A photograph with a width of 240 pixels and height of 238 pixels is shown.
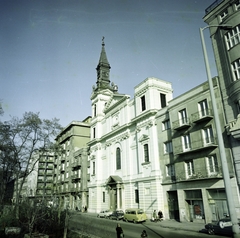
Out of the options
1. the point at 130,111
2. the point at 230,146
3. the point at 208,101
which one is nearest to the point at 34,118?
the point at 130,111

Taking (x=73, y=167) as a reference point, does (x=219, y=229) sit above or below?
below

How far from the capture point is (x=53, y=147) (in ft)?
120

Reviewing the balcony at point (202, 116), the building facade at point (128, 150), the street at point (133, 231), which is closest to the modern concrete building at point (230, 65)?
the balcony at point (202, 116)

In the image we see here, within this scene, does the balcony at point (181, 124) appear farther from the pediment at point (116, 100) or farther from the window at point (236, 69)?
the pediment at point (116, 100)

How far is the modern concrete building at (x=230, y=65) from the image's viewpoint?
67.7ft

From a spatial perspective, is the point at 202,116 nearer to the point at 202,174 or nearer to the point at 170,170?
the point at 202,174

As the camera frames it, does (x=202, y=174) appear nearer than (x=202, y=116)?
Yes

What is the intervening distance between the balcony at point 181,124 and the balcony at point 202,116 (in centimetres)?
101

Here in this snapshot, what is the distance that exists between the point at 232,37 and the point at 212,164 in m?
13.4

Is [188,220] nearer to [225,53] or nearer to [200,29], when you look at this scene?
[225,53]

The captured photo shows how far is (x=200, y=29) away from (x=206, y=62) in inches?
72.0

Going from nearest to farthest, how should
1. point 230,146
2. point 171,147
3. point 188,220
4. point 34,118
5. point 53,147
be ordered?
point 230,146, point 188,220, point 171,147, point 34,118, point 53,147

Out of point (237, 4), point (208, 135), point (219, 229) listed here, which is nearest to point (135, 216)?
point (219, 229)

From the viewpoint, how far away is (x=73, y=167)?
58.4 metres
